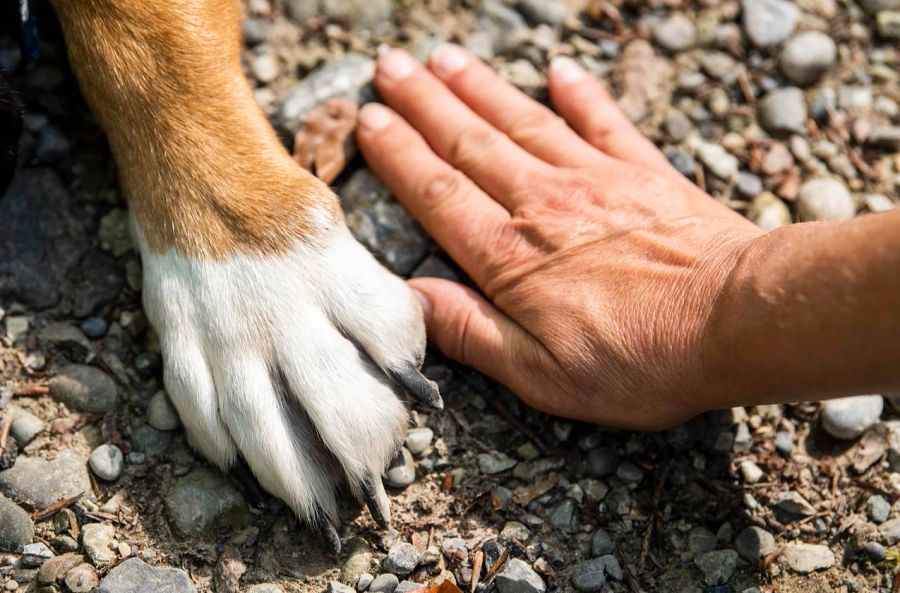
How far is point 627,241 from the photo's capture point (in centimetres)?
260

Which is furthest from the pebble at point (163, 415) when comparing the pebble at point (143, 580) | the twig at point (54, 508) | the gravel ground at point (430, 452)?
the pebble at point (143, 580)

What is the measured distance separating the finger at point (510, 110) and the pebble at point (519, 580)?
1.26m

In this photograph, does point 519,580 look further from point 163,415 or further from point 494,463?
point 163,415

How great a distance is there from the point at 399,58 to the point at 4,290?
1455mm

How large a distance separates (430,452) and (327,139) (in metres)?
1.09

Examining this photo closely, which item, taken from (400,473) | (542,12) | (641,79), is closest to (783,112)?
(641,79)

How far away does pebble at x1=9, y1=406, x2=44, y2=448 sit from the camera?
8.16ft

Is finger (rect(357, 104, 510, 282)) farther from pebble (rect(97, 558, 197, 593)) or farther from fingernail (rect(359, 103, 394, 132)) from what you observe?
pebble (rect(97, 558, 197, 593))

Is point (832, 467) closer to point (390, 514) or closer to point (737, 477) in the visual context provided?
point (737, 477)

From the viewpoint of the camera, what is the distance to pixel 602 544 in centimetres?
247

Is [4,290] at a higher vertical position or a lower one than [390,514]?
higher

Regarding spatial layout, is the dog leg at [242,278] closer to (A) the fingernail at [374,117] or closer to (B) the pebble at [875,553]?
(A) the fingernail at [374,117]

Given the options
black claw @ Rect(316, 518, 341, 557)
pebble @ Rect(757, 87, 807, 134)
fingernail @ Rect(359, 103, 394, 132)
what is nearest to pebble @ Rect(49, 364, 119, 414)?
black claw @ Rect(316, 518, 341, 557)

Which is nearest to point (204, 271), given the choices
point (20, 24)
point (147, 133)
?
point (147, 133)
